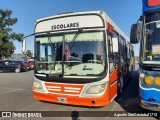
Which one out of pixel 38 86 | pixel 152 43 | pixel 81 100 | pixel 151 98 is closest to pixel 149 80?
pixel 151 98

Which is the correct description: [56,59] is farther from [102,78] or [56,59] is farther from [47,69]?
[102,78]

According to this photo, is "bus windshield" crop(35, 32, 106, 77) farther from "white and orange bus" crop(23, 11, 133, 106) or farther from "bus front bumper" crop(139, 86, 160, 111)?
"bus front bumper" crop(139, 86, 160, 111)

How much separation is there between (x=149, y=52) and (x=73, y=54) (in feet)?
7.52

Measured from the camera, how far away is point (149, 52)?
17.9ft

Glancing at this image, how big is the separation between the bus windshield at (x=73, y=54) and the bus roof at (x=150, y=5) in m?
1.40

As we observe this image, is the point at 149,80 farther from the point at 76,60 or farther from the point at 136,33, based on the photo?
the point at 76,60

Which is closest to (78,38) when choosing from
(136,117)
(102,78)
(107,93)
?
(102,78)

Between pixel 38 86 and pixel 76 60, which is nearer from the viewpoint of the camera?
pixel 76 60

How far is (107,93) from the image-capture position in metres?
6.24

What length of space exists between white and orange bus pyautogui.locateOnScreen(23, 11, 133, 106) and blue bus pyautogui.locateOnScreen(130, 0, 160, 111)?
3.42ft

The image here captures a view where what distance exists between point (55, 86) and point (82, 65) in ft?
3.47

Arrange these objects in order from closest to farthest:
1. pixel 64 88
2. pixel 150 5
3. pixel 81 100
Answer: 1. pixel 150 5
2. pixel 81 100
3. pixel 64 88

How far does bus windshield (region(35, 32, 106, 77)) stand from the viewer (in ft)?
20.8

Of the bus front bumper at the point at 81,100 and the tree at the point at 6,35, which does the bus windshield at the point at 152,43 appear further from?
the tree at the point at 6,35
